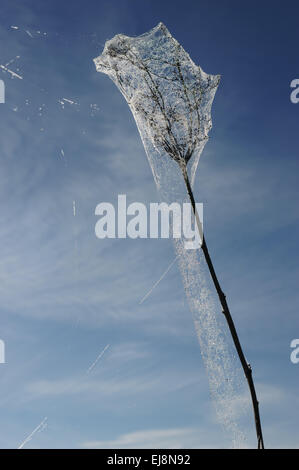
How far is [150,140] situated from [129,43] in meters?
2.45

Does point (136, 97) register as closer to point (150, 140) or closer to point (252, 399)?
point (150, 140)
